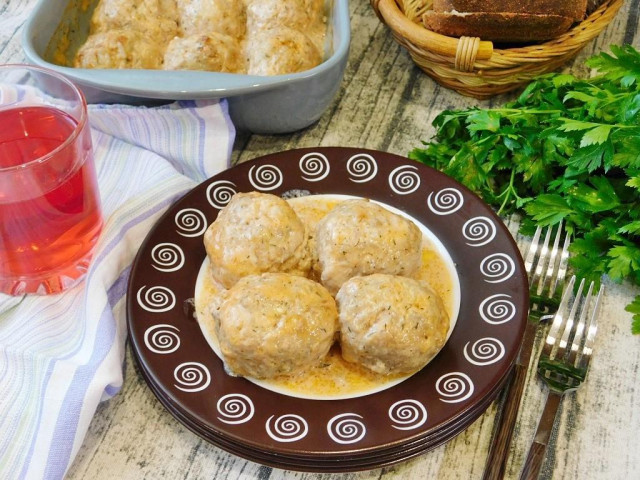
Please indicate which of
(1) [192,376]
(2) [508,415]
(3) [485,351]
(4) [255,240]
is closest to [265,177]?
(4) [255,240]

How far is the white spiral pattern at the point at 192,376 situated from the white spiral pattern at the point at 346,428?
25 centimetres

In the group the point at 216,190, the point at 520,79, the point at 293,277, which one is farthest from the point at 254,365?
the point at 520,79

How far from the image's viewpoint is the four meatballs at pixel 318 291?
136 cm

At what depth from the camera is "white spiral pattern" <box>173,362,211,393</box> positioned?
1.40 meters

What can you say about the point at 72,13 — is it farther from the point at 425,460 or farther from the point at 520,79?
the point at 425,460

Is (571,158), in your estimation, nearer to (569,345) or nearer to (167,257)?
(569,345)

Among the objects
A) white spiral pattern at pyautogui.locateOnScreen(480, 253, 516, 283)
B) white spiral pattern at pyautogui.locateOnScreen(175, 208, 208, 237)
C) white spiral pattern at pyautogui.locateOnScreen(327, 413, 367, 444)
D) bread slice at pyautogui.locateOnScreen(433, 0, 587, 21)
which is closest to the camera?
white spiral pattern at pyautogui.locateOnScreen(327, 413, 367, 444)

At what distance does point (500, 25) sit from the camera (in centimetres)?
213

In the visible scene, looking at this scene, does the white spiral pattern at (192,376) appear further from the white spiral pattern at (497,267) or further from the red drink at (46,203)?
the white spiral pattern at (497,267)

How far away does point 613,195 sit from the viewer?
175 centimetres

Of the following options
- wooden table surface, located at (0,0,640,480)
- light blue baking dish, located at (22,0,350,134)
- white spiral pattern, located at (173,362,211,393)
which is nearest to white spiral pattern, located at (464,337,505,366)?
wooden table surface, located at (0,0,640,480)

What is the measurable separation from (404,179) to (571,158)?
1.27 feet

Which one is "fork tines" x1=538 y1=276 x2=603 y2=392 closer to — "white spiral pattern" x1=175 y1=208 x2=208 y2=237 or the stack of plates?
the stack of plates

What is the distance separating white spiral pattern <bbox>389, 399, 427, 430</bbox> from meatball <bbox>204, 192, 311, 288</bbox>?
0.36 m
